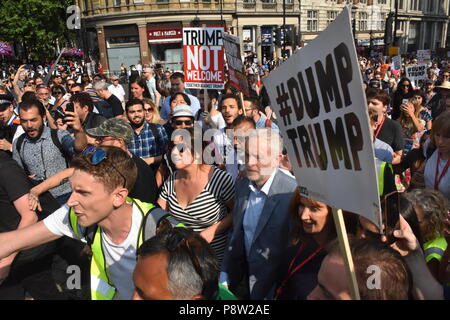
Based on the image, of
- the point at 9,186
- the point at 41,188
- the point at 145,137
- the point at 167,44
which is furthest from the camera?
the point at 167,44

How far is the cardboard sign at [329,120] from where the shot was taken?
1308mm

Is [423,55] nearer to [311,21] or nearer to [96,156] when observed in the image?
[96,156]

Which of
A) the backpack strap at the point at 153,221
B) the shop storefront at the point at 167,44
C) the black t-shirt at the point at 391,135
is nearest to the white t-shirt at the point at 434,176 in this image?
the black t-shirt at the point at 391,135

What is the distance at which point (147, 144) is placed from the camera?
413 centimetres

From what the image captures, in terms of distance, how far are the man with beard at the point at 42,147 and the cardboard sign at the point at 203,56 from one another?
2426mm

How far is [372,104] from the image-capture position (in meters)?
4.09

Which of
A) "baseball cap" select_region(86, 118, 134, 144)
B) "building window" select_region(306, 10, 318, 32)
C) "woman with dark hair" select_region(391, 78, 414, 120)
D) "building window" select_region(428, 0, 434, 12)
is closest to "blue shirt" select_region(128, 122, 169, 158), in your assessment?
"baseball cap" select_region(86, 118, 134, 144)

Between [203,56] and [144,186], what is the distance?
335 cm

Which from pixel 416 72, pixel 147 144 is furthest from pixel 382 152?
pixel 416 72

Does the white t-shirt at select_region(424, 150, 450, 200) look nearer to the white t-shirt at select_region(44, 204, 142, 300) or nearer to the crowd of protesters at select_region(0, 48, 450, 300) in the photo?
the crowd of protesters at select_region(0, 48, 450, 300)

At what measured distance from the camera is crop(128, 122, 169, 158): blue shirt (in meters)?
4.06

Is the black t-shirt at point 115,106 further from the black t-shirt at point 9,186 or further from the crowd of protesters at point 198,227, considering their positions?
the black t-shirt at point 9,186

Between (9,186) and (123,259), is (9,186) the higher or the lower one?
the higher one

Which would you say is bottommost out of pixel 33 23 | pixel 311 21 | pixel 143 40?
pixel 143 40
